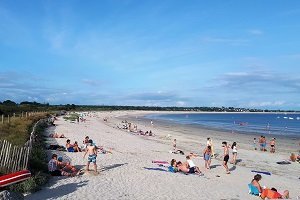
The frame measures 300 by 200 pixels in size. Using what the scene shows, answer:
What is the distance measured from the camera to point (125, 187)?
44.1 ft

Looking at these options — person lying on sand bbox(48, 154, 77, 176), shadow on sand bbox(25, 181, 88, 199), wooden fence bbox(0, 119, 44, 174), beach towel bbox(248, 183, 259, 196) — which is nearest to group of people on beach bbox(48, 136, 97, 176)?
person lying on sand bbox(48, 154, 77, 176)

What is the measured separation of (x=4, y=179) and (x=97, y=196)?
3219 millimetres

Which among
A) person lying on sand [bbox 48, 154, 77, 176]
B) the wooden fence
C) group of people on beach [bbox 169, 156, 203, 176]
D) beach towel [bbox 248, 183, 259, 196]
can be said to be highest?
the wooden fence

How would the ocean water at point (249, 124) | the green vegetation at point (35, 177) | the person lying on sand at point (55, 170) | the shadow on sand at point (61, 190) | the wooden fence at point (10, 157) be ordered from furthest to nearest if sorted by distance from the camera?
the ocean water at point (249, 124), the person lying on sand at point (55, 170), the wooden fence at point (10, 157), the green vegetation at point (35, 177), the shadow on sand at point (61, 190)

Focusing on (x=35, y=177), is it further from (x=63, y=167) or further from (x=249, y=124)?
(x=249, y=124)

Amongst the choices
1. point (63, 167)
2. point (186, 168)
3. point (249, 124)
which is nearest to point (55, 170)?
point (63, 167)

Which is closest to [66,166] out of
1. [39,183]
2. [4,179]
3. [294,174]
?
[39,183]

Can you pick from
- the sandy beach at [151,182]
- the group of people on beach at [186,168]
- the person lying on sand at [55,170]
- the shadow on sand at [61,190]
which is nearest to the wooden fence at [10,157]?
the sandy beach at [151,182]

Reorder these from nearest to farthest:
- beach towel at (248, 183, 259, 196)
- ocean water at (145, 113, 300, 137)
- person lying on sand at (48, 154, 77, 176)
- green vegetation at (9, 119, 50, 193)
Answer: green vegetation at (9, 119, 50, 193) → beach towel at (248, 183, 259, 196) → person lying on sand at (48, 154, 77, 176) → ocean water at (145, 113, 300, 137)


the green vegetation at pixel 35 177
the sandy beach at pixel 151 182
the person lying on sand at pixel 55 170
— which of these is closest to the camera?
the green vegetation at pixel 35 177

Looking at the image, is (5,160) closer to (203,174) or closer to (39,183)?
(39,183)

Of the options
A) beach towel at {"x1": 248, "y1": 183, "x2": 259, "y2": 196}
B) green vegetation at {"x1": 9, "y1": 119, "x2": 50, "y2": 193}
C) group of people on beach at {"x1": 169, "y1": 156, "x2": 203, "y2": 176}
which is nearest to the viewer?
green vegetation at {"x1": 9, "y1": 119, "x2": 50, "y2": 193}

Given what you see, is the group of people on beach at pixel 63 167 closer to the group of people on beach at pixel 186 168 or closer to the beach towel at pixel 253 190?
the group of people on beach at pixel 186 168

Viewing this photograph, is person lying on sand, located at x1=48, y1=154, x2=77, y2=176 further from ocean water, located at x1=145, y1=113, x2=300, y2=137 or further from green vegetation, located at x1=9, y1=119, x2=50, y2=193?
ocean water, located at x1=145, y1=113, x2=300, y2=137
